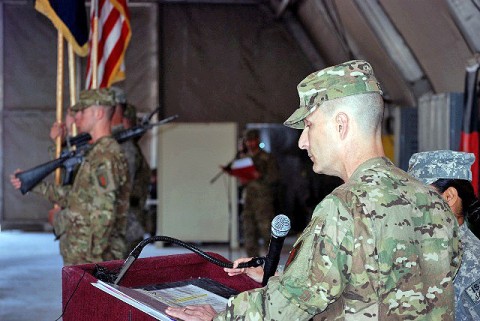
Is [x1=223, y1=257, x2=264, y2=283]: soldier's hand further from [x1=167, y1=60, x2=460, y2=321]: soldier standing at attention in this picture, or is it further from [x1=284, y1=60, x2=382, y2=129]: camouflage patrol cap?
[x1=284, y1=60, x2=382, y2=129]: camouflage patrol cap

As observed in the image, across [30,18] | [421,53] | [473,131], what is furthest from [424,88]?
[30,18]

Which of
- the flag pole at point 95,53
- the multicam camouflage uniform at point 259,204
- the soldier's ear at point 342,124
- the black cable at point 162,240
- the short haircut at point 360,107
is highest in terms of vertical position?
the flag pole at point 95,53

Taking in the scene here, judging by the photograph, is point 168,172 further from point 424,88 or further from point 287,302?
point 287,302

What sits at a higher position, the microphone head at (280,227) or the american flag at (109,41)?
the american flag at (109,41)

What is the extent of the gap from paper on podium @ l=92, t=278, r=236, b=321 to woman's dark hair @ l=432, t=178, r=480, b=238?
2.49 ft

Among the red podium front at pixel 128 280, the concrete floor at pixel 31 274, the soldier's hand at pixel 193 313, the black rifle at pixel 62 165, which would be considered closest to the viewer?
the soldier's hand at pixel 193 313

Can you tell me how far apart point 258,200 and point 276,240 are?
608cm

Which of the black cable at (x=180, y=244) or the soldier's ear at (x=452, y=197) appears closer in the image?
the black cable at (x=180, y=244)

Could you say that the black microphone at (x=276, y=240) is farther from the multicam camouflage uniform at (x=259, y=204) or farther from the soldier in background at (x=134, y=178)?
the multicam camouflage uniform at (x=259, y=204)

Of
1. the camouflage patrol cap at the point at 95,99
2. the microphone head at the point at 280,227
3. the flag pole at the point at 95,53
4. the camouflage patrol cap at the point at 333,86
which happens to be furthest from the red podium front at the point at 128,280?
the flag pole at the point at 95,53

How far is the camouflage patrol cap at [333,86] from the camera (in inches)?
55.9

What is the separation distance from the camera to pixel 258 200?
7.52m

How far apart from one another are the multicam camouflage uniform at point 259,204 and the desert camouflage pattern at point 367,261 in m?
5.98

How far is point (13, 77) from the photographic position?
33.7 feet
